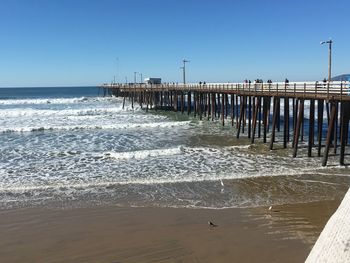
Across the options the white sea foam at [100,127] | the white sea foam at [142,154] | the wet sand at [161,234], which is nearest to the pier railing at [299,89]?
the white sea foam at [100,127]

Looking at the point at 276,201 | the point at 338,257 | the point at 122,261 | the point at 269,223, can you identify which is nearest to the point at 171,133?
the point at 276,201

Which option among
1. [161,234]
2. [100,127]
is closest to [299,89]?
[161,234]

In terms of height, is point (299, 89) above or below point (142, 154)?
above

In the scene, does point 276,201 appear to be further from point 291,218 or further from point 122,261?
point 122,261

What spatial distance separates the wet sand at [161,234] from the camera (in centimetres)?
813

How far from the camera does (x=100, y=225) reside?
9992 mm

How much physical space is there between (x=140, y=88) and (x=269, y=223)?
1747 inches

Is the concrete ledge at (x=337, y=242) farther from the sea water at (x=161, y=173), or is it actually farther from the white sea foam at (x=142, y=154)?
the white sea foam at (x=142, y=154)

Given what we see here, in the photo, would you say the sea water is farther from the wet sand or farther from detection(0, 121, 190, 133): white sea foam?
detection(0, 121, 190, 133): white sea foam

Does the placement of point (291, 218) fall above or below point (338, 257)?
below

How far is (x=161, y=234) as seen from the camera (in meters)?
9.34

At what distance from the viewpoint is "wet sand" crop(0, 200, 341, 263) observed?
8133 millimetres

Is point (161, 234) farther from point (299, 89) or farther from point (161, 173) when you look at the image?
point (299, 89)

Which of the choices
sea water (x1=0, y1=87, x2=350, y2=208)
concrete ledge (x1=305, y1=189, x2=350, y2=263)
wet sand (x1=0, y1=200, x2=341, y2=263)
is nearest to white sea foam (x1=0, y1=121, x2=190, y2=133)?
sea water (x1=0, y1=87, x2=350, y2=208)
